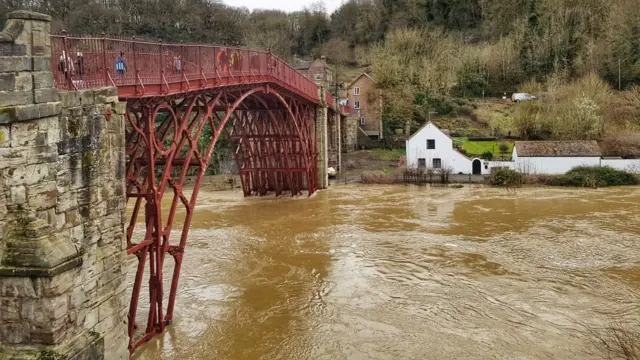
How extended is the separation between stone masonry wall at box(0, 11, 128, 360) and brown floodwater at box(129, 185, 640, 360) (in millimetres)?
4215

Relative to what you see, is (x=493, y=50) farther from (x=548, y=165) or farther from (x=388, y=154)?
(x=548, y=165)

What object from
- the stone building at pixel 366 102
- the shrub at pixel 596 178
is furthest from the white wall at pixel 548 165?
the stone building at pixel 366 102

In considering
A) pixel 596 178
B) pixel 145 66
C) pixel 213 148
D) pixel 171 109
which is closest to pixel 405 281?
pixel 171 109

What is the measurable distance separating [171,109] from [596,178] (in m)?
29.7

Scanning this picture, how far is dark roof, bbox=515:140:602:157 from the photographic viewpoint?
36.8m

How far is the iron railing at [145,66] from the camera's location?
1002cm

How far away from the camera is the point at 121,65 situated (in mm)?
12148

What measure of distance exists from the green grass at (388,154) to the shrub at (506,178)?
9337mm

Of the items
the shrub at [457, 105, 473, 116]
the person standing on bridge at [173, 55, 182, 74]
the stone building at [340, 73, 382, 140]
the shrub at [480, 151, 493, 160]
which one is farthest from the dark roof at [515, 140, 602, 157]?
the person standing on bridge at [173, 55, 182, 74]

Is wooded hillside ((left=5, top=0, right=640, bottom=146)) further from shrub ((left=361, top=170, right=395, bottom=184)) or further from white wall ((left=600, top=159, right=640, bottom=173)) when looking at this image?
shrub ((left=361, top=170, right=395, bottom=184))

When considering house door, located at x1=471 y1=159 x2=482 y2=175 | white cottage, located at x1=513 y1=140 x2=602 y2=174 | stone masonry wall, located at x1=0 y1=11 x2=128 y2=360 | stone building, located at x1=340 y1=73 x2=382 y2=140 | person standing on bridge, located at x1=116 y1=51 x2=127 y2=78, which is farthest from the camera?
stone building, located at x1=340 y1=73 x2=382 y2=140

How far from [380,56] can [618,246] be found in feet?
119

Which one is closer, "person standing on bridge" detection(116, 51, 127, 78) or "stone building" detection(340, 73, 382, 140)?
"person standing on bridge" detection(116, 51, 127, 78)

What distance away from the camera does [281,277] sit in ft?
57.6
